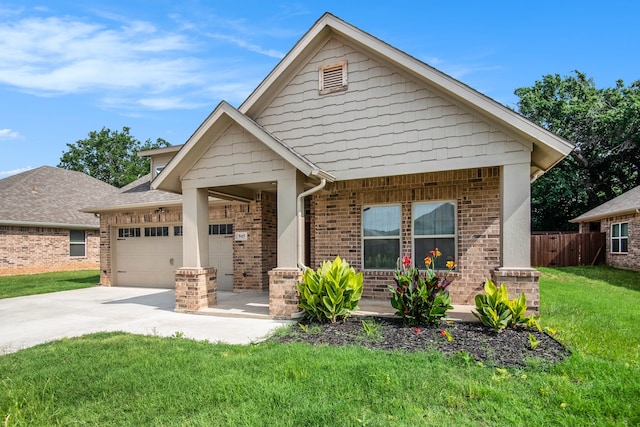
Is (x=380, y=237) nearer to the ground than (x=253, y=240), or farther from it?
farther from it

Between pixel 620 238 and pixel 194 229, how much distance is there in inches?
726

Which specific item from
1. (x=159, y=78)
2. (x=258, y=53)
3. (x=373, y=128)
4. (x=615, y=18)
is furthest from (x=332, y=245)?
(x=615, y=18)

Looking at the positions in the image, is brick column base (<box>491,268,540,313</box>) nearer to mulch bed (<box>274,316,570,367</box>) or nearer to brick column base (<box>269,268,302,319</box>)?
mulch bed (<box>274,316,570,367</box>)

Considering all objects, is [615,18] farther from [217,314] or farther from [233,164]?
[217,314]

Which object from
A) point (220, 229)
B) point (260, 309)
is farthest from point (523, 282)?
point (220, 229)

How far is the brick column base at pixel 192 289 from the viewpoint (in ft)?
25.9

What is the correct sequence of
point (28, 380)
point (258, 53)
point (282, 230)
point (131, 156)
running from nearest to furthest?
point (28, 380) → point (282, 230) → point (258, 53) → point (131, 156)

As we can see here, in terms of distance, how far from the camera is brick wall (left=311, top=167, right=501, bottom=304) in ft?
25.3

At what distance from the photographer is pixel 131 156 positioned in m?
45.1

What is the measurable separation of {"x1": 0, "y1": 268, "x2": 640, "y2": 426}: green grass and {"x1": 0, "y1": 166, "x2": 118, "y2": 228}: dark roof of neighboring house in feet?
51.9

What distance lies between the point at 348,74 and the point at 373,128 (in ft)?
4.70

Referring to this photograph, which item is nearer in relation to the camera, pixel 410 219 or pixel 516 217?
pixel 516 217

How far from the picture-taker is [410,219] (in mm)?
8367

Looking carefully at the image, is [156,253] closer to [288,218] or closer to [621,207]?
[288,218]
